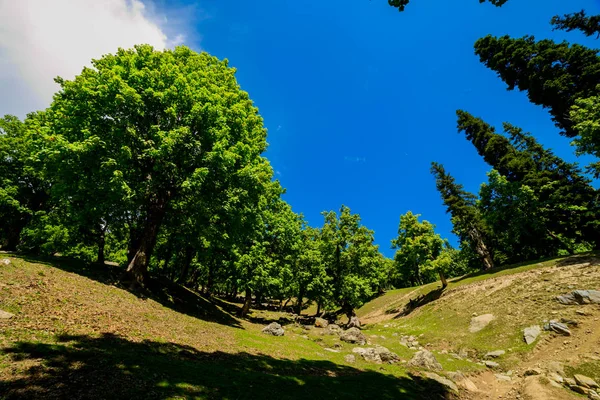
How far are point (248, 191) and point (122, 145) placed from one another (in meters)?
Result: 9.68

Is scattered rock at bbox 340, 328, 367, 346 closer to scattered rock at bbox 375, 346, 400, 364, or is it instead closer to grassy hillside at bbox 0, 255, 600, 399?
grassy hillside at bbox 0, 255, 600, 399

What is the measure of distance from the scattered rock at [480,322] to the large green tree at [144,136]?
24.9m

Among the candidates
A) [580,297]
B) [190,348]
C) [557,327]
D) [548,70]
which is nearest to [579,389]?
[557,327]

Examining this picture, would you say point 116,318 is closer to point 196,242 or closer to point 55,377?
point 55,377

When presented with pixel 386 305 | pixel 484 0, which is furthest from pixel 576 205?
pixel 484 0

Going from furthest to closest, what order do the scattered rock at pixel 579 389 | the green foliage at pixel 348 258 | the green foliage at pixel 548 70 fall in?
1. the green foliage at pixel 348 258
2. the green foliage at pixel 548 70
3. the scattered rock at pixel 579 389

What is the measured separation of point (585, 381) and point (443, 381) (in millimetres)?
6754

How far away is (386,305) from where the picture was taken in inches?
2199

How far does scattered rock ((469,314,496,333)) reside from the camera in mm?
24562

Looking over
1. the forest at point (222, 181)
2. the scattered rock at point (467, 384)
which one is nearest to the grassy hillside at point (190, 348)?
the scattered rock at point (467, 384)

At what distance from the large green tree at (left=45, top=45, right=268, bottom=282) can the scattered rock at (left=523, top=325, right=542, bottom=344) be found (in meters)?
24.3

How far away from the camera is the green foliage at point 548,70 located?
33656mm

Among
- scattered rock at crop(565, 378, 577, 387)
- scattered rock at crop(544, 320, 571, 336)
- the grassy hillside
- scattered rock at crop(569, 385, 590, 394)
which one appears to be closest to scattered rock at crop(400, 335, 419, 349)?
the grassy hillside

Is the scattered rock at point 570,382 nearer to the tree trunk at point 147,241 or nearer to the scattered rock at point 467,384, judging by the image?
the scattered rock at point 467,384
